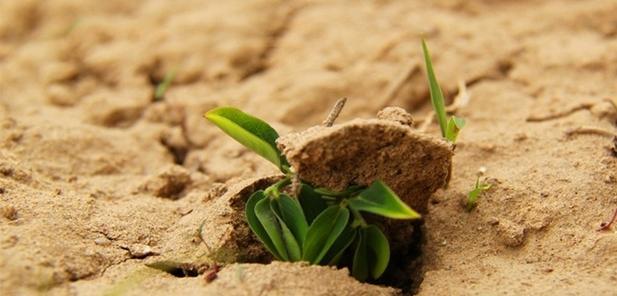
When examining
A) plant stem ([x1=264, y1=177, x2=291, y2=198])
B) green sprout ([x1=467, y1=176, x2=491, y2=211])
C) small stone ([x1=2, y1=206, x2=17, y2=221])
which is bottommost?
green sprout ([x1=467, y1=176, x2=491, y2=211])

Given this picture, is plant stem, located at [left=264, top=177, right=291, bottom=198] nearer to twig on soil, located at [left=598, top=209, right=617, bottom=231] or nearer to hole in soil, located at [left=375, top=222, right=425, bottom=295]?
hole in soil, located at [left=375, top=222, right=425, bottom=295]

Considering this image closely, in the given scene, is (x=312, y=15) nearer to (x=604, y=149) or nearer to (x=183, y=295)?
(x=604, y=149)

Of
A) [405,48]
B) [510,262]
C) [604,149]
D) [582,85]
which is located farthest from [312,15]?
[510,262]

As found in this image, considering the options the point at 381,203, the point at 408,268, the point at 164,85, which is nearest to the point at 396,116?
the point at 381,203

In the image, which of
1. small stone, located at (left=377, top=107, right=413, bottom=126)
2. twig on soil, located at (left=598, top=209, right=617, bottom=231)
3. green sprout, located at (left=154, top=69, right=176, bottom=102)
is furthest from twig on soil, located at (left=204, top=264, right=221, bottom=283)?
green sprout, located at (left=154, top=69, right=176, bottom=102)

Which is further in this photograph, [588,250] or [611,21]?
[611,21]
